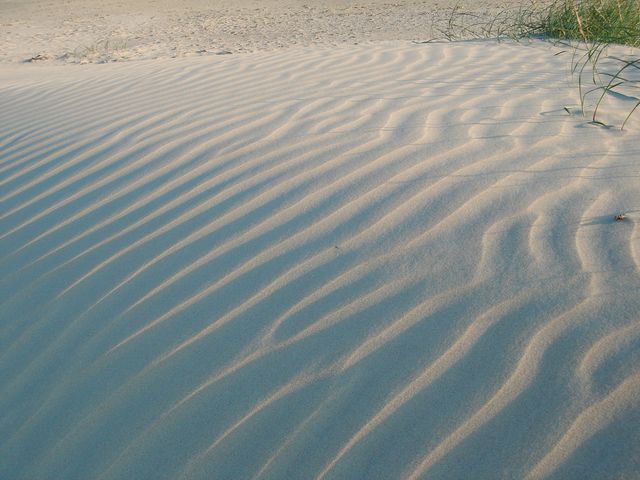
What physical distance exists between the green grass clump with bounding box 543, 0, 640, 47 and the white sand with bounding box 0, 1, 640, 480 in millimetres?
2414

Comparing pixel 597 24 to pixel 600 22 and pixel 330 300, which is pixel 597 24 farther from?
pixel 330 300

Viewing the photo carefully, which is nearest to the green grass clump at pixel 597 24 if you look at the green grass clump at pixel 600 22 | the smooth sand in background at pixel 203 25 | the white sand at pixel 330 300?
the green grass clump at pixel 600 22

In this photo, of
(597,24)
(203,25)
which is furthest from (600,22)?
(203,25)

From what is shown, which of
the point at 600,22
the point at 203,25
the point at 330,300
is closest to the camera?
the point at 330,300

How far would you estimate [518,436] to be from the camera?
4.18 ft

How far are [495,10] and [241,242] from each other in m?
10.2

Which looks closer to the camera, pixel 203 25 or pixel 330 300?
pixel 330 300

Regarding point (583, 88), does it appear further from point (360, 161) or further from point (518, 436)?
point (518, 436)

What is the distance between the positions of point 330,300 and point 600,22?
15.9 ft

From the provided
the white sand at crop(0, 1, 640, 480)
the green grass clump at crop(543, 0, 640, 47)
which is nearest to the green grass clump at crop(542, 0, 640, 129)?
the green grass clump at crop(543, 0, 640, 47)

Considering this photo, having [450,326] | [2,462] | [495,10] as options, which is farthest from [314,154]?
[495,10]

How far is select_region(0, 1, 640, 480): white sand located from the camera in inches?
52.3

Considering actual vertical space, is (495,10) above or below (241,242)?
below

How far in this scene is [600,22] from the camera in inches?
206
